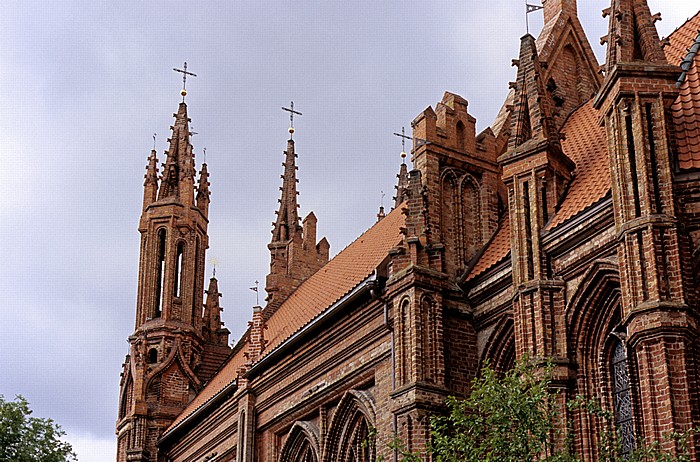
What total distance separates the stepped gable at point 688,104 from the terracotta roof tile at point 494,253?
4344 millimetres

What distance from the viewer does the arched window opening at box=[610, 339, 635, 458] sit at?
17.6m

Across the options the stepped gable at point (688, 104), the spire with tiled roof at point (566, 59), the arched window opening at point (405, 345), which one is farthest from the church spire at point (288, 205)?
the stepped gable at point (688, 104)

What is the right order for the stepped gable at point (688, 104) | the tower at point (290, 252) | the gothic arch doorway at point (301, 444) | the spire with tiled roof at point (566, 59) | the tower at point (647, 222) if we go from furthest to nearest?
the tower at point (290, 252), the spire with tiled roof at point (566, 59), the gothic arch doorway at point (301, 444), the stepped gable at point (688, 104), the tower at point (647, 222)

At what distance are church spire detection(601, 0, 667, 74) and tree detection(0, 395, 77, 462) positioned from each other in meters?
20.7

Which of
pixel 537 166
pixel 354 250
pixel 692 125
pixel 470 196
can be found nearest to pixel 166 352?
pixel 354 250

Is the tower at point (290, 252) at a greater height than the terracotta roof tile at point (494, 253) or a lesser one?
greater

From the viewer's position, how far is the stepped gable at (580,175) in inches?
776

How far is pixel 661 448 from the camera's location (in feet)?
49.4

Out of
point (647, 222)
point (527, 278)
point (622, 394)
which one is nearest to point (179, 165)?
point (527, 278)

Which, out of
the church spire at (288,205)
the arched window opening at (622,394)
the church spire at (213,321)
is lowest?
the arched window opening at (622,394)

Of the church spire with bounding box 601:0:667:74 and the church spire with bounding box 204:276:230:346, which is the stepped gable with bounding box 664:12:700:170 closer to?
the church spire with bounding box 601:0:667:74

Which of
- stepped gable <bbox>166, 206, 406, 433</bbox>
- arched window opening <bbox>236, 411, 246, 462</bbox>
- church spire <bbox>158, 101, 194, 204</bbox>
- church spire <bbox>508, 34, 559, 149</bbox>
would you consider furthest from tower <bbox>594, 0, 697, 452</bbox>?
church spire <bbox>158, 101, 194, 204</bbox>

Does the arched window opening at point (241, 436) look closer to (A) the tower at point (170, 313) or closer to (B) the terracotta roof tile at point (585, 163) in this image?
(A) the tower at point (170, 313)

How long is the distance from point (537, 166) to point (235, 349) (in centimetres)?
2077
